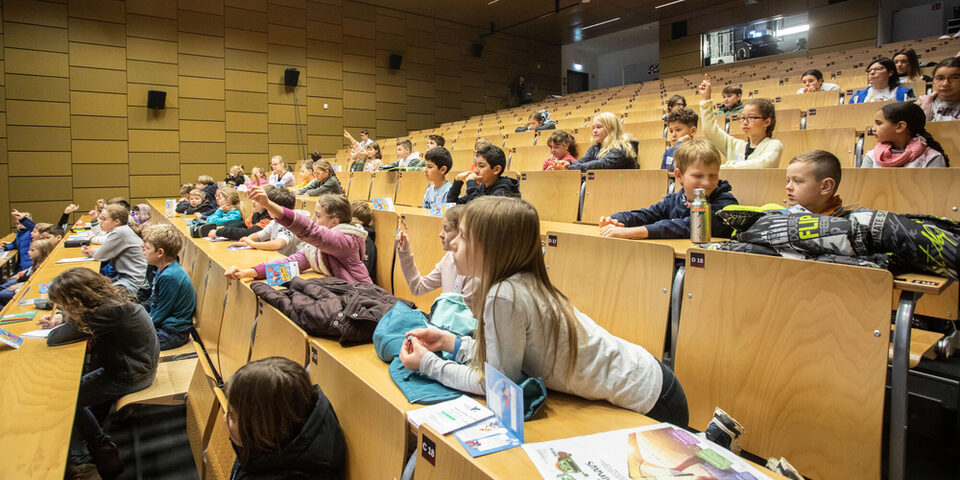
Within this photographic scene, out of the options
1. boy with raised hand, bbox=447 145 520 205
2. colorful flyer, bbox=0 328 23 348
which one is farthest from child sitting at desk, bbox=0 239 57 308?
boy with raised hand, bbox=447 145 520 205

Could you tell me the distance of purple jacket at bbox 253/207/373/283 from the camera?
2.21 m

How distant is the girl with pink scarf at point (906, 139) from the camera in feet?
7.00

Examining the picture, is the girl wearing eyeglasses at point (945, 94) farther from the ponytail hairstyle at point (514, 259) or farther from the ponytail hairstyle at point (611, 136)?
the ponytail hairstyle at point (514, 259)

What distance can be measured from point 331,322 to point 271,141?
8.00 meters

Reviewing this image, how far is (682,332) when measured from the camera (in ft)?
4.95

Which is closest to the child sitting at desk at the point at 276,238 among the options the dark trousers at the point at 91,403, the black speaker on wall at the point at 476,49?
the dark trousers at the point at 91,403

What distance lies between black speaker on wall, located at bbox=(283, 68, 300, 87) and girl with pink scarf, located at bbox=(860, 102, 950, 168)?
8.40 meters

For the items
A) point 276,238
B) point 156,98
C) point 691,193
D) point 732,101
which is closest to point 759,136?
point 691,193

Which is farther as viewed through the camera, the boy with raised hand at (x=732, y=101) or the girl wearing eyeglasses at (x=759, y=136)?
the boy with raised hand at (x=732, y=101)

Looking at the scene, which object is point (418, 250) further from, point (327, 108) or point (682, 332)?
point (327, 108)

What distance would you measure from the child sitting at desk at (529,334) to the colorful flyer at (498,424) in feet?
0.20

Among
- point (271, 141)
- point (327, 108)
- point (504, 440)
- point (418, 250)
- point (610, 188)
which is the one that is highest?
point (327, 108)

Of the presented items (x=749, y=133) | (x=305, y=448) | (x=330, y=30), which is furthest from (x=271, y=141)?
(x=305, y=448)

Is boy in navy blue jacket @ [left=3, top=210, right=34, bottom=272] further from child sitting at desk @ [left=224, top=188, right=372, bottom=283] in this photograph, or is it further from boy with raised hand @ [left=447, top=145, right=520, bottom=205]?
boy with raised hand @ [left=447, top=145, right=520, bottom=205]
